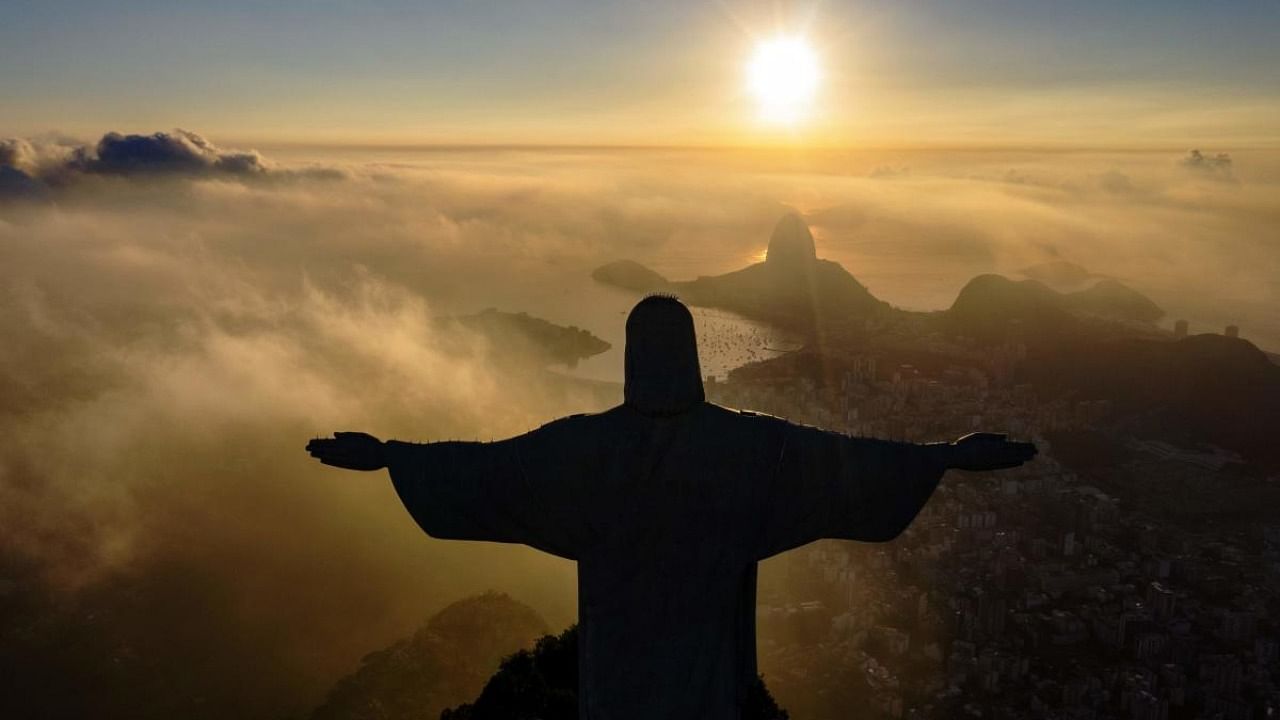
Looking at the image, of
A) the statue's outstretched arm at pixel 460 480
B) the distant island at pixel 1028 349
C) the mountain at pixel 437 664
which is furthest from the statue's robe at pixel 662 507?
the distant island at pixel 1028 349

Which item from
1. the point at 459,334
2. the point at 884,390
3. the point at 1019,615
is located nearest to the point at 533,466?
the point at 1019,615

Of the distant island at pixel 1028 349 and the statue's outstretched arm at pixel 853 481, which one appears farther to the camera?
the distant island at pixel 1028 349

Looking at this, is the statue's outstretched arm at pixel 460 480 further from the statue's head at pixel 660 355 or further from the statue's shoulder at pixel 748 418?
the statue's shoulder at pixel 748 418

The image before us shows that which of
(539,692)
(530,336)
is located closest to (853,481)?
(539,692)

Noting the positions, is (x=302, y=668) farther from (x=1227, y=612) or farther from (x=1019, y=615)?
(x=1227, y=612)

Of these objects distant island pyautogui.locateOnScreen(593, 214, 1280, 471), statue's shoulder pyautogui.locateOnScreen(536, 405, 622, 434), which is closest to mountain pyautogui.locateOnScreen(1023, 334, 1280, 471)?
distant island pyautogui.locateOnScreen(593, 214, 1280, 471)

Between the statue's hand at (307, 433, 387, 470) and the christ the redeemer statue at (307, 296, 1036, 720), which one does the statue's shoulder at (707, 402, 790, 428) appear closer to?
the christ the redeemer statue at (307, 296, 1036, 720)

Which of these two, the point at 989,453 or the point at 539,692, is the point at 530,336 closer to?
the point at 539,692
